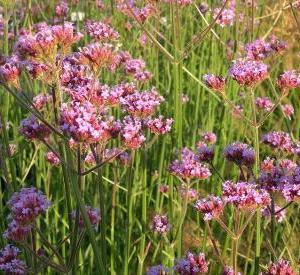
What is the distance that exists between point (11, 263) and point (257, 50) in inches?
49.3

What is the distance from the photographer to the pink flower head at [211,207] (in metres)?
1.53

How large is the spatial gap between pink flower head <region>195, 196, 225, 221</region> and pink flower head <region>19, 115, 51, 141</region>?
450mm

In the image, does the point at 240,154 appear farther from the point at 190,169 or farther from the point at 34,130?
the point at 34,130

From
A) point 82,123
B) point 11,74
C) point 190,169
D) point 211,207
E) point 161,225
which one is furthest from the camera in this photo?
point 161,225

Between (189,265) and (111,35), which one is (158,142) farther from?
(189,265)

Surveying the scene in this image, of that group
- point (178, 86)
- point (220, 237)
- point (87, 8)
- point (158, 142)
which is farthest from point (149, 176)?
point (87, 8)

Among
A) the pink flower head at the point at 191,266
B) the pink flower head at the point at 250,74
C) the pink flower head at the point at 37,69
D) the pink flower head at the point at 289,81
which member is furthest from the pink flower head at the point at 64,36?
the pink flower head at the point at 289,81

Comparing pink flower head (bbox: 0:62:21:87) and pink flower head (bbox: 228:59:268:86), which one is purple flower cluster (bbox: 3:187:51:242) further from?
pink flower head (bbox: 228:59:268:86)

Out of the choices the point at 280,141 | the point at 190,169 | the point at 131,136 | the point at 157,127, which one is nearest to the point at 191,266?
the point at 131,136

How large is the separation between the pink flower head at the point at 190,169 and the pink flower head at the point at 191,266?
0.45 m

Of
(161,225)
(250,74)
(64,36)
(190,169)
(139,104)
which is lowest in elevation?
(161,225)

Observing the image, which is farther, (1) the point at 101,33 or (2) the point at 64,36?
(1) the point at 101,33

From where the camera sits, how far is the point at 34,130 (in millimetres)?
1568

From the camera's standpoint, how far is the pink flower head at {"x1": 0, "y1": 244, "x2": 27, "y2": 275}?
60.1 inches
